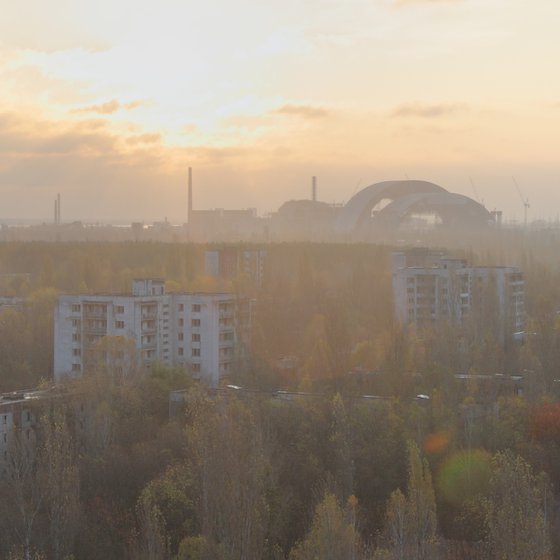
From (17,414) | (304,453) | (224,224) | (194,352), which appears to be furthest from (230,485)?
(224,224)

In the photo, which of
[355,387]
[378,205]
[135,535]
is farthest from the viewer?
[378,205]

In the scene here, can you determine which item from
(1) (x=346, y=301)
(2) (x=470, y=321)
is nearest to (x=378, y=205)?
(1) (x=346, y=301)

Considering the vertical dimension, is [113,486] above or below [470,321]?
below

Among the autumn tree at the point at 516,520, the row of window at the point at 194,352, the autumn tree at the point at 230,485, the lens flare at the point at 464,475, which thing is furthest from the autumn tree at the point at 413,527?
the row of window at the point at 194,352

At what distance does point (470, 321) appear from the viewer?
55.3 ft

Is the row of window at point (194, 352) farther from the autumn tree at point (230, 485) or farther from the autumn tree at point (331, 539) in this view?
the autumn tree at point (331, 539)

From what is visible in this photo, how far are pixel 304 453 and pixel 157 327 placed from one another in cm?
502

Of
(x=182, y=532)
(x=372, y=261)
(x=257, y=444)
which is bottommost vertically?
(x=182, y=532)

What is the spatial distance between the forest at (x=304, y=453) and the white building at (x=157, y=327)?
0.53 meters

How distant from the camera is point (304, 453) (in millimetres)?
10289

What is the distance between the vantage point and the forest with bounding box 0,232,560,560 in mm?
7676

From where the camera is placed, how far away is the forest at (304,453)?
7676 mm

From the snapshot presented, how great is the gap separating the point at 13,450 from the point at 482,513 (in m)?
3.93

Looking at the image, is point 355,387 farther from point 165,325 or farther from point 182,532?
point 182,532
